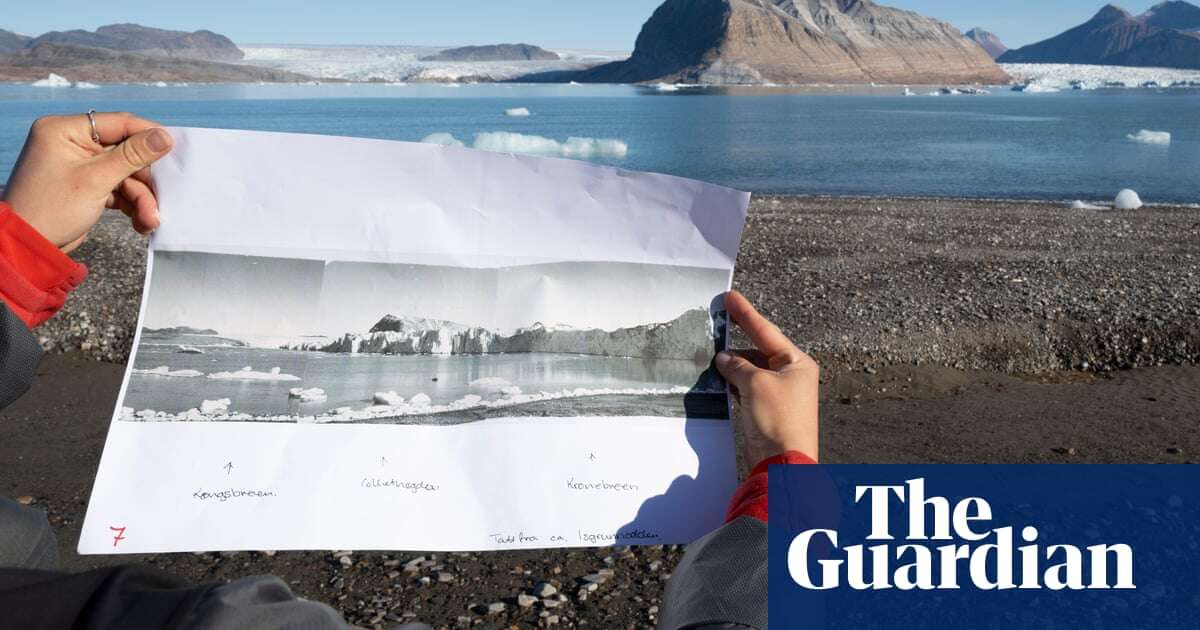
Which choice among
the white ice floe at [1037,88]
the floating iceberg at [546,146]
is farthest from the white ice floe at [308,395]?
the white ice floe at [1037,88]

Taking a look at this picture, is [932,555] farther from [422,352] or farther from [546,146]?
[546,146]

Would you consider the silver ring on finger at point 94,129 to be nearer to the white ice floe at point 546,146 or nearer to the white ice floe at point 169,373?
the white ice floe at point 169,373

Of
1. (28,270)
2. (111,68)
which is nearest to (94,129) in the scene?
(28,270)

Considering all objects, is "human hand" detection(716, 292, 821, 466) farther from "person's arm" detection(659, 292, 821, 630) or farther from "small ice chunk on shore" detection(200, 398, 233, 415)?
"small ice chunk on shore" detection(200, 398, 233, 415)

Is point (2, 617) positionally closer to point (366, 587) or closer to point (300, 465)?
point (300, 465)

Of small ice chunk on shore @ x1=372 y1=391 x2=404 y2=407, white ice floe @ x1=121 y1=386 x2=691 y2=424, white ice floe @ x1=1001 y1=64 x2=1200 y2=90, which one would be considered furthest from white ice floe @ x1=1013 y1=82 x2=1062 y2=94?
small ice chunk on shore @ x1=372 y1=391 x2=404 y2=407
